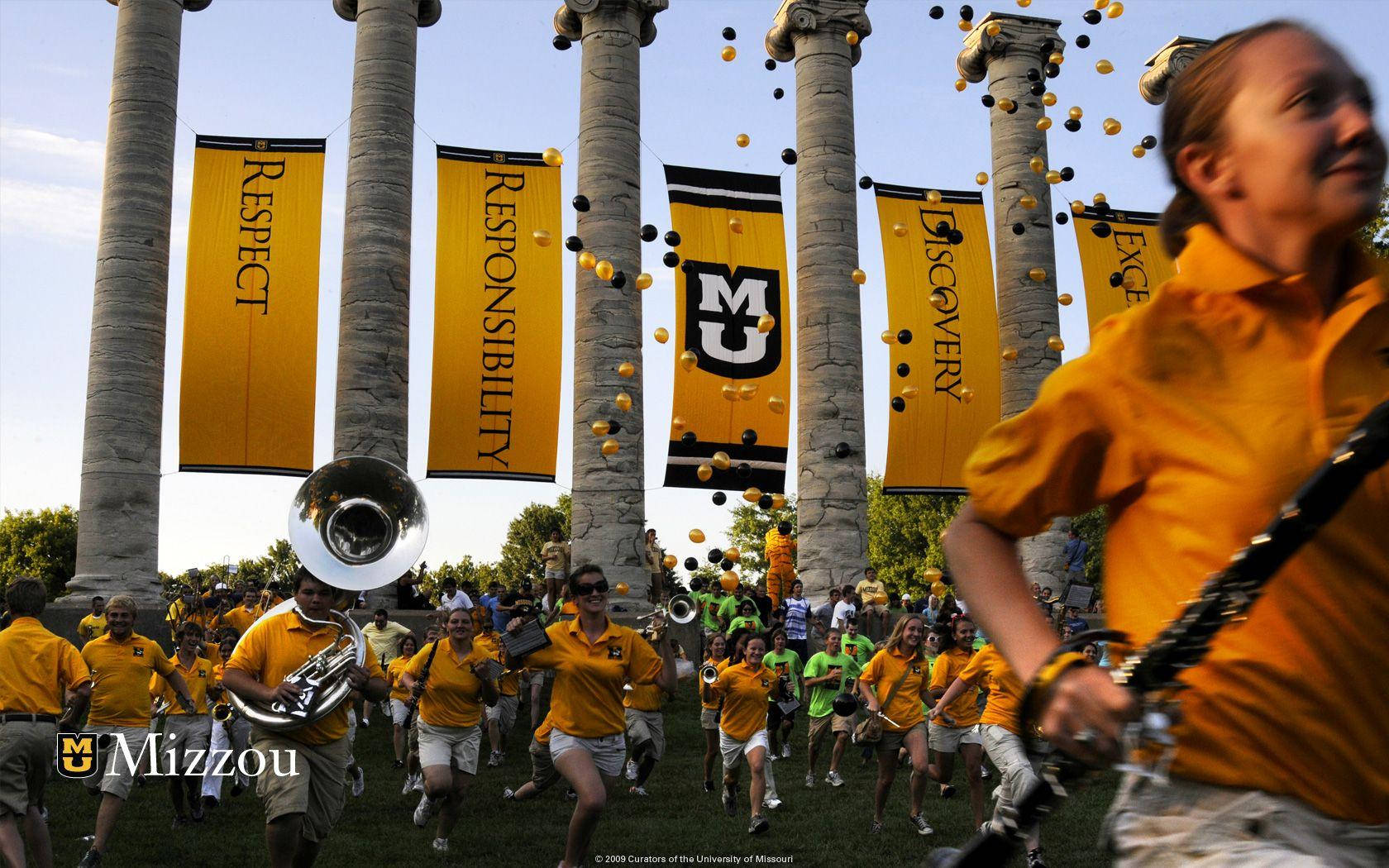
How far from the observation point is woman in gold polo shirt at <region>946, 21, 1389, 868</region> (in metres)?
1.63

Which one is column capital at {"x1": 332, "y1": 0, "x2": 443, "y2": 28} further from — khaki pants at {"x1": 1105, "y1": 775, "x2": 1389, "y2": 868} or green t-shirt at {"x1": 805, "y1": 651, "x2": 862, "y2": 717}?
khaki pants at {"x1": 1105, "y1": 775, "x2": 1389, "y2": 868}

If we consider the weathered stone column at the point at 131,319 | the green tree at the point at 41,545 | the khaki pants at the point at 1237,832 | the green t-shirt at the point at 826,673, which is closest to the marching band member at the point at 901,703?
the green t-shirt at the point at 826,673

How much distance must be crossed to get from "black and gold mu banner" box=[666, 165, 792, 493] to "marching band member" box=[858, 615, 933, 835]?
30.5ft

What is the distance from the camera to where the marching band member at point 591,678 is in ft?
34.2

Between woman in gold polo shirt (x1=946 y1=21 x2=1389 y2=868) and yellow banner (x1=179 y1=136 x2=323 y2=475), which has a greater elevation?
yellow banner (x1=179 y1=136 x2=323 y2=475)

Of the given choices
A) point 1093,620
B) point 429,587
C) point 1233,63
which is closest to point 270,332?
point 1093,620

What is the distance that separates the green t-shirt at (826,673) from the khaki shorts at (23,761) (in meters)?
10.1

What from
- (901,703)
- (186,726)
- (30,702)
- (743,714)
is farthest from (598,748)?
(186,726)

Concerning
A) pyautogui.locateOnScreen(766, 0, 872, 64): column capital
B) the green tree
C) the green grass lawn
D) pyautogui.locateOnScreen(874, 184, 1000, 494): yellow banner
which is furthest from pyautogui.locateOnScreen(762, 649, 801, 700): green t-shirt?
the green tree

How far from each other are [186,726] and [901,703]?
8.28 m

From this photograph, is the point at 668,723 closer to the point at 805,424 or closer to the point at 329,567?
the point at 805,424

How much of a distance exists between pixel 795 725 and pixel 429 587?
82176 mm

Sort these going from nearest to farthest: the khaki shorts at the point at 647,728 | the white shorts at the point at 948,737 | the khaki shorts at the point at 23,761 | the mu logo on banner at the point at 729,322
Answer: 1. the khaki shorts at the point at 23,761
2. the white shorts at the point at 948,737
3. the khaki shorts at the point at 647,728
4. the mu logo on banner at the point at 729,322

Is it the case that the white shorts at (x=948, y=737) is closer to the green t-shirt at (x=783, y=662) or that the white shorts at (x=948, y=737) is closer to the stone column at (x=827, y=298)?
the green t-shirt at (x=783, y=662)
